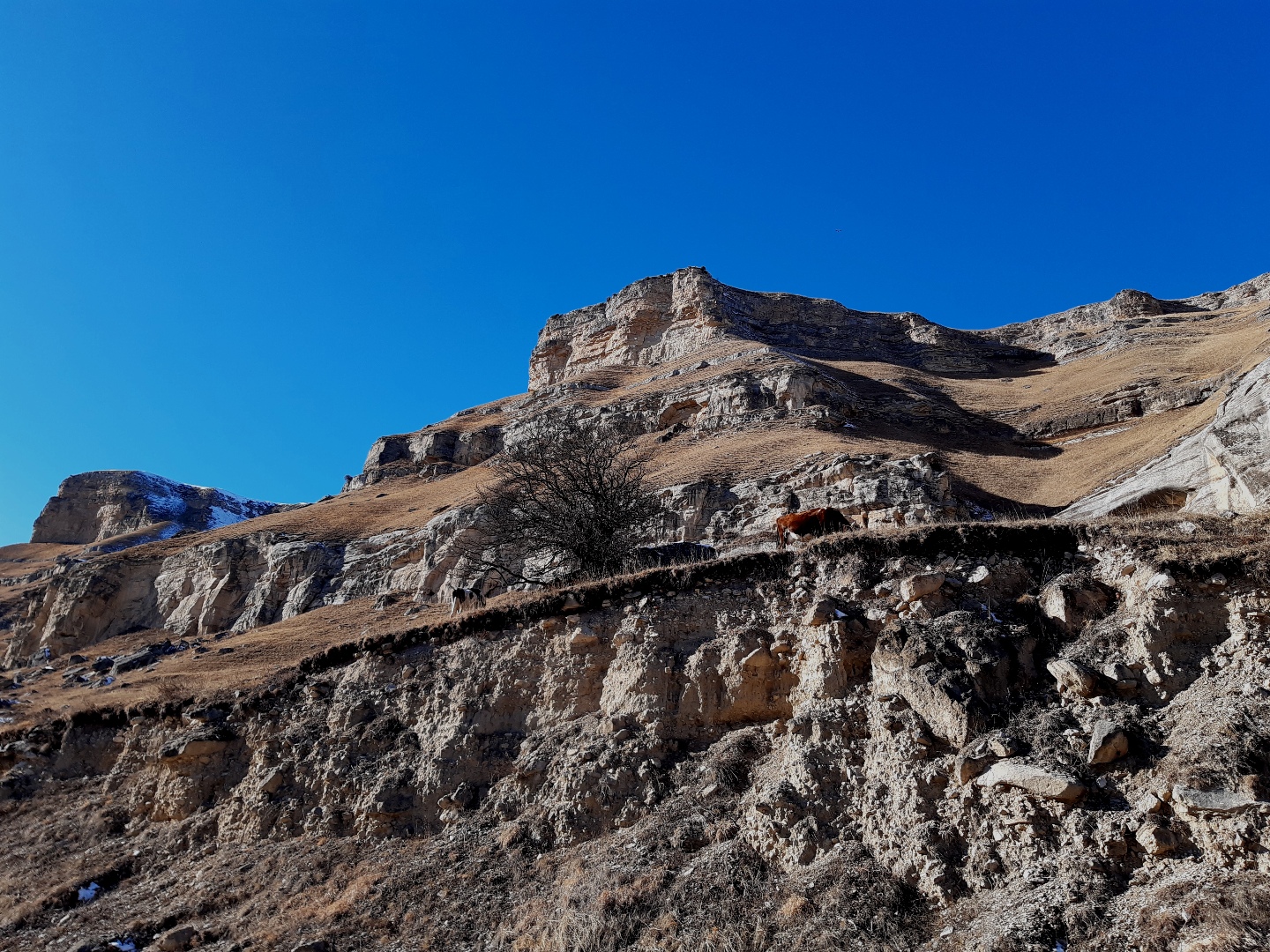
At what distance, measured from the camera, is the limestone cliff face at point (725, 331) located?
63.6 metres

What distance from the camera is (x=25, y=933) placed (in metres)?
9.24

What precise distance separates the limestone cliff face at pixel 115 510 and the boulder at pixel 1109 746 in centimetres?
9360

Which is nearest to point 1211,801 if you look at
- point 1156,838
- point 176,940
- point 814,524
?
point 1156,838

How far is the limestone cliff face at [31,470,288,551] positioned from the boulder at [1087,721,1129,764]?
93600 millimetres

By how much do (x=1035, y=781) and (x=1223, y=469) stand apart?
34.5ft

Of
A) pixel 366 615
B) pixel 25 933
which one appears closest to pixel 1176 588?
pixel 25 933

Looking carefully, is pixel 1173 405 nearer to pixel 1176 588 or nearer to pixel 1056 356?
pixel 1056 356

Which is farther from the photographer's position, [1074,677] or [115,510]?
[115,510]

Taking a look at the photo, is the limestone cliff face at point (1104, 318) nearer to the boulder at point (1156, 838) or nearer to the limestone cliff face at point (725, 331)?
the limestone cliff face at point (725, 331)

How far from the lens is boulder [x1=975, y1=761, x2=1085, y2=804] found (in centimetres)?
572

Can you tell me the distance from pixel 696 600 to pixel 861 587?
7.19ft

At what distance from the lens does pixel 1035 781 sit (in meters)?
5.89

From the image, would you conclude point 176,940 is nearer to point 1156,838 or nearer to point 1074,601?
point 1156,838

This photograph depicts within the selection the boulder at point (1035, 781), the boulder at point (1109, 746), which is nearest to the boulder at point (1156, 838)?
the boulder at point (1035, 781)
